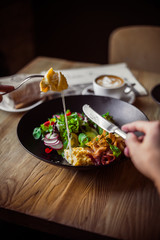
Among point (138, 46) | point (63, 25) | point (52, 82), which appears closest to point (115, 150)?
point (52, 82)

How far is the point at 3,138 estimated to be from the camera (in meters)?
1.10

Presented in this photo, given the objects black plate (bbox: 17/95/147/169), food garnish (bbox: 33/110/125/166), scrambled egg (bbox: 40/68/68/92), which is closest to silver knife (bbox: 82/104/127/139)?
food garnish (bbox: 33/110/125/166)

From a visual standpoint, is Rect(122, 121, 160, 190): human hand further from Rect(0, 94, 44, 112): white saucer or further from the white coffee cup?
Rect(0, 94, 44, 112): white saucer

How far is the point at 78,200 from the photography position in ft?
2.63

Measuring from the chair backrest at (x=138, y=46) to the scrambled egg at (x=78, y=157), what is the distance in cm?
141

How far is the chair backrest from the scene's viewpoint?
2.02m

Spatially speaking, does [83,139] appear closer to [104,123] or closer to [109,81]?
[104,123]

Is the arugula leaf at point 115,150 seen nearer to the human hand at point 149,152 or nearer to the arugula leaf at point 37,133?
the human hand at point 149,152

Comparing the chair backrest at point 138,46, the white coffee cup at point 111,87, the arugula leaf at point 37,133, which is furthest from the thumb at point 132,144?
the chair backrest at point 138,46

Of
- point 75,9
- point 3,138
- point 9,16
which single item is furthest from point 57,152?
point 75,9

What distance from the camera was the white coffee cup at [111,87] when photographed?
1283mm

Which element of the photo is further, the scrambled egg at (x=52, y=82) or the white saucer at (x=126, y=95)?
the white saucer at (x=126, y=95)

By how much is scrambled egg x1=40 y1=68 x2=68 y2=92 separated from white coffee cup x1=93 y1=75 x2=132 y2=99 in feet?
1.44

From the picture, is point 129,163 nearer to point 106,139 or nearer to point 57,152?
point 106,139
